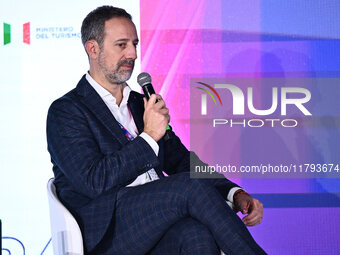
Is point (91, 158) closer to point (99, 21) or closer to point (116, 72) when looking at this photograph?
point (116, 72)

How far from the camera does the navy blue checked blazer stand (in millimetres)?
1798

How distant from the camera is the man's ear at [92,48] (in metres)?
2.27

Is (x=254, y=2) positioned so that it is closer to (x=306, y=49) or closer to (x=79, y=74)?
(x=306, y=49)

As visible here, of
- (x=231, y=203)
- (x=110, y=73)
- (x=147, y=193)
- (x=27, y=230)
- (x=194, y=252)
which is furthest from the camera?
(x=27, y=230)

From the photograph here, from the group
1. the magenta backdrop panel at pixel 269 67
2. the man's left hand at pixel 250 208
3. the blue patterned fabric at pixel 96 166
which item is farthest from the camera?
the magenta backdrop panel at pixel 269 67

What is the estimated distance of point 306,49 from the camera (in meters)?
3.50

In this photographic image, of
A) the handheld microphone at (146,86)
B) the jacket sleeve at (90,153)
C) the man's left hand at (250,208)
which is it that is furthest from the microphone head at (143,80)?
the man's left hand at (250,208)

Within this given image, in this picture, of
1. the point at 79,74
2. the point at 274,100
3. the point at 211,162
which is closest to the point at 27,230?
the point at 79,74

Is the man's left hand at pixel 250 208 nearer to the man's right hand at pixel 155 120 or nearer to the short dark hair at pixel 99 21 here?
the man's right hand at pixel 155 120

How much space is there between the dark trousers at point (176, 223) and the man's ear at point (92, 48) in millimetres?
718

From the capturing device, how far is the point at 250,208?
76.9 inches

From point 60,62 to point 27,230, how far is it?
119 cm

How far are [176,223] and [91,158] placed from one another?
390 millimetres

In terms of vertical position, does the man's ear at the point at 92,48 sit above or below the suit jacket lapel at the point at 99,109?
above
